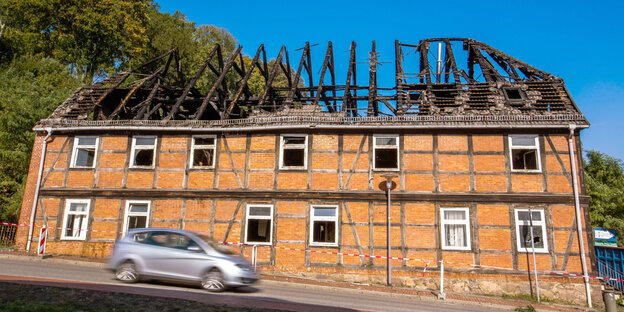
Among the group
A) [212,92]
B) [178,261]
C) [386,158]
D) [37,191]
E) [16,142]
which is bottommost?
[178,261]

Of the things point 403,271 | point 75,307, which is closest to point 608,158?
point 403,271

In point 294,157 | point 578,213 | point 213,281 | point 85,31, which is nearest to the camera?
point 213,281

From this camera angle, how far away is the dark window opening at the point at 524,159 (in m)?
15.9

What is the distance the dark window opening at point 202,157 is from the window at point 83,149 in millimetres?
4498

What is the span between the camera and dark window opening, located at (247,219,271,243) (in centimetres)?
1627

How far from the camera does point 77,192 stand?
1738cm

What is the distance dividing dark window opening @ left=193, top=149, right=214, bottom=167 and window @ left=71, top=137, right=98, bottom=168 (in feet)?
14.8

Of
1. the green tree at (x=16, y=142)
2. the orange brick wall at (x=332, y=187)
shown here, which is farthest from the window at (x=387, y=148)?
the green tree at (x=16, y=142)

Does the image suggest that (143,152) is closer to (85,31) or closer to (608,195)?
(85,31)

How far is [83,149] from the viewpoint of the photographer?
18172 millimetres

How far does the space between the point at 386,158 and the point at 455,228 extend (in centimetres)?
377

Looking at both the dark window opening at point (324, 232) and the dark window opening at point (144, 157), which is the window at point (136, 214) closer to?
the dark window opening at point (144, 157)

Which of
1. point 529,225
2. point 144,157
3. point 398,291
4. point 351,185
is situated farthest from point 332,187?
point 144,157

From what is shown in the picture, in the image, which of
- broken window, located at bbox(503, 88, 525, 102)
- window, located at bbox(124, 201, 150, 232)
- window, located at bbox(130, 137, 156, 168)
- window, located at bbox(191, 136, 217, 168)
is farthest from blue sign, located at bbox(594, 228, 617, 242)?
window, located at bbox(130, 137, 156, 168)
